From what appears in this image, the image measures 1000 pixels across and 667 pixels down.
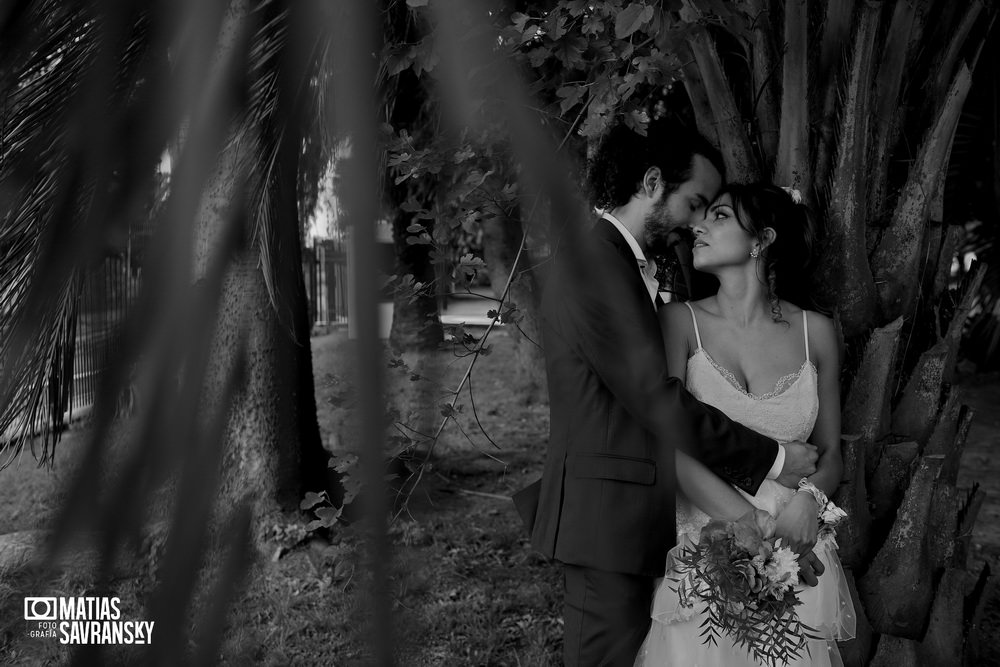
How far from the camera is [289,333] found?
338 mm

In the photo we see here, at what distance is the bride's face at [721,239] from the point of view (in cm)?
200

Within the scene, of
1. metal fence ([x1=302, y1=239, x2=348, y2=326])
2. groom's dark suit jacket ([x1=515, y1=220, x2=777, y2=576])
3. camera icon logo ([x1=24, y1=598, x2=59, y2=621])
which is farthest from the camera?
groom's dark suit jacket ([x1=515, y1=220, x2=777, y2=576])

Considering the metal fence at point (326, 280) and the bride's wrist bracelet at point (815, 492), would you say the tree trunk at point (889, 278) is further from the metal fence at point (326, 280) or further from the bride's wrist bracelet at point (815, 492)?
the metal fence at point (326, 280)

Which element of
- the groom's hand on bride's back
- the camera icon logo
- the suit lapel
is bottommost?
the groom's hand on bride's back

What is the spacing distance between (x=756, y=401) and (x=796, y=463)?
20 cm

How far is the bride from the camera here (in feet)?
6.23

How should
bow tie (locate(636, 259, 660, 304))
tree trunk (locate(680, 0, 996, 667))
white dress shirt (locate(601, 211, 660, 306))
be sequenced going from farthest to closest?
tree trunk (locate(680, 0, 996, 667)) < bow tie (locate(636, 259, 660, 304)) < white dress shirt (locate(601, 211, 660, 306))

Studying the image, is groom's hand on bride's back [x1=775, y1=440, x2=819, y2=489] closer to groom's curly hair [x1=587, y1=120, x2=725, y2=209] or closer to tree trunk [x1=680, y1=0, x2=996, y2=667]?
tree trunk [x1=680, y1=0, x2=996, y2=667]

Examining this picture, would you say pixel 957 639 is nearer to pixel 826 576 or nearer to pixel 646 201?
pixel 826 576

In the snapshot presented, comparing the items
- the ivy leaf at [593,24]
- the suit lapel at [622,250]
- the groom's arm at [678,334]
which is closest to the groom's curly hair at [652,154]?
the groom's arm at [678,334]

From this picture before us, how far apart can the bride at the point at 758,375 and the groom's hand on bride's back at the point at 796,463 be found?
0.03m

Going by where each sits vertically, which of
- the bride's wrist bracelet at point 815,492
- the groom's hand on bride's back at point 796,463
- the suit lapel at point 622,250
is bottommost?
the bride's wrist bracelet at point 815,492

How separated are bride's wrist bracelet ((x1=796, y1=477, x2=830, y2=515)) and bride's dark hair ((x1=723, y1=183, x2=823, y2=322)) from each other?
17.5 inches

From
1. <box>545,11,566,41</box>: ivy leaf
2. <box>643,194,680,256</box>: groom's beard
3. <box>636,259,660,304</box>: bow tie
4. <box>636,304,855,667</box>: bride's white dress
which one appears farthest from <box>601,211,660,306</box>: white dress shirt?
<box>636,304,855,667</box>: bride's white dress
